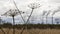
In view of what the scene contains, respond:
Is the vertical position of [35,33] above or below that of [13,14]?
below

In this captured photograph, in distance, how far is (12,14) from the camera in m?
4.86

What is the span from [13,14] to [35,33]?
1985mm

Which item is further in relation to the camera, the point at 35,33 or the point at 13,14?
the point at 35,33

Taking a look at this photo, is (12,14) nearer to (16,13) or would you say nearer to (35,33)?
(16,13)

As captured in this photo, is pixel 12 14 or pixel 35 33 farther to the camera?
pixel 35 33

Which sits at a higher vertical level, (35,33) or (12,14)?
(12,14)

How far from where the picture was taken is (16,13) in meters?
4.83

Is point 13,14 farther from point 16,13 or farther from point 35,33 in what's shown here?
point 35,33

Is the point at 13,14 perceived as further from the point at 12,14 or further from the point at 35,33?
the point at 35,33

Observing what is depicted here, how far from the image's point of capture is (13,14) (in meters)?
4.84

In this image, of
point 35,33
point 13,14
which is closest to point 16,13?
point 13,14

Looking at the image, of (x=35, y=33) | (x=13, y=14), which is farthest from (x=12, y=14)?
(x=35, y=33)

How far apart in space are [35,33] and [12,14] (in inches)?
77.6
